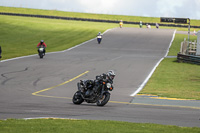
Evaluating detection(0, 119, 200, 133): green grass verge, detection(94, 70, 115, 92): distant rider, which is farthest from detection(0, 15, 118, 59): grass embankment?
detection(0, 119, 200, 133): green grass verge

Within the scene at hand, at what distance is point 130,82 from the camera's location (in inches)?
952

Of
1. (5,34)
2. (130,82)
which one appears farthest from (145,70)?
(5,34)

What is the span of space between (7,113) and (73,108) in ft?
8.24

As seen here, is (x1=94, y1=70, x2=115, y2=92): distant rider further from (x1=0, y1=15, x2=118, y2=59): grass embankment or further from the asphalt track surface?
(x1=0, y1=15, x2=118, y2=59): grass embankment

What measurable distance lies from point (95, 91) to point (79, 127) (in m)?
5.47

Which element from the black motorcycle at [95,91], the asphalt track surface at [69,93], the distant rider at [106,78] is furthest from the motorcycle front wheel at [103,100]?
the distant rider at [106,78]

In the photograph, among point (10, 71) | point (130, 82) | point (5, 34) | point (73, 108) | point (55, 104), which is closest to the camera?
point (73, 108)

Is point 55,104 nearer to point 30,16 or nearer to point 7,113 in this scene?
point 7,113

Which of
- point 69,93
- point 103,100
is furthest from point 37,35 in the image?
point 103,100

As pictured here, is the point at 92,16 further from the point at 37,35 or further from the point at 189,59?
the point at 189,59

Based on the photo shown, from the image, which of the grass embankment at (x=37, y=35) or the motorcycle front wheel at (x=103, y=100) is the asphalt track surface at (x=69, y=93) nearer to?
the motorcycle front wheel at (x=103, y=100)

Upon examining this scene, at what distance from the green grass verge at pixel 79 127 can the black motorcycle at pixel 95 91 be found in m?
3.93

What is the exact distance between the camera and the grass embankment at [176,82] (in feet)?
65.6

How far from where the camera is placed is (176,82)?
24.5m
